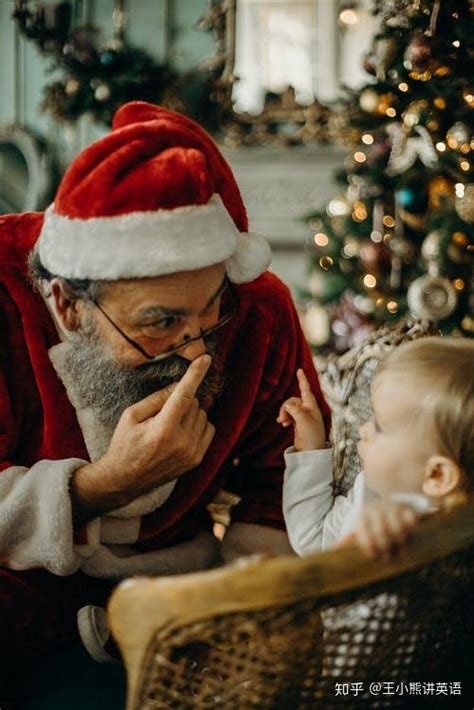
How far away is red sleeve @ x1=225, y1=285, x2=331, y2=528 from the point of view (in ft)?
4.49

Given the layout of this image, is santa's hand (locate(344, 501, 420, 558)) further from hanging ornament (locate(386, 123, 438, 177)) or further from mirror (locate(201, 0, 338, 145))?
mirror (locate(201, 0, 338, 145))

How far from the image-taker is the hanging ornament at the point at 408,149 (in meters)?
2.28

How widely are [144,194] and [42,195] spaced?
2.77m

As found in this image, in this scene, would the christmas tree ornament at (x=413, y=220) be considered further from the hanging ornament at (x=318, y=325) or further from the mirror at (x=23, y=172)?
the mirror at (x=23, y=172)

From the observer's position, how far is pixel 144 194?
3.65 feet

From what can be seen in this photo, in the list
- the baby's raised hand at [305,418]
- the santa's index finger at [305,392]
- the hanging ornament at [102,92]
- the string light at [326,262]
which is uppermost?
the santa's index finger at [305,392]

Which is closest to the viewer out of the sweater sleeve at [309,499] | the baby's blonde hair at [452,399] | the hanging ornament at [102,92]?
the baby's blonde hair at [452,399]

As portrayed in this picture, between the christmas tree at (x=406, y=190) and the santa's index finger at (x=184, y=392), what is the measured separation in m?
1.17

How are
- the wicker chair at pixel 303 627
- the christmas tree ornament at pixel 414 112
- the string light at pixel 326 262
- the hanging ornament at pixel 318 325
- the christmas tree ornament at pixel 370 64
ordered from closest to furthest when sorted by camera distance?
the wicker chair at pixel 303 627, the christmas tree ornament at pixel 414 112, the christmas tree ornament at pixel 370 64, the string light at pixel 326 262, the hanging ornament at pixel 318 325

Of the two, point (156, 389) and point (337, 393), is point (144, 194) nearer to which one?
point (156, 389)

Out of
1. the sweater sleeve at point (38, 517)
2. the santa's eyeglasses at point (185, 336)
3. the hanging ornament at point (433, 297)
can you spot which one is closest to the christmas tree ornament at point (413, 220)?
the hanging ornament at point (433, 297)

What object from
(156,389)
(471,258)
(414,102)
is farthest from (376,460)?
(414,102)

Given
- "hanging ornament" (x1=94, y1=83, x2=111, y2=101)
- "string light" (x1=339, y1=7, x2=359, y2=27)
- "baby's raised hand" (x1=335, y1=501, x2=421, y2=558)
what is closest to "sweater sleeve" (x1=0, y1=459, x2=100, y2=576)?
"baby's raised hand" (x1=335, y1=501, x2=421, y2=558)

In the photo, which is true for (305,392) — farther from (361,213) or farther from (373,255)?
→ (361,213)
